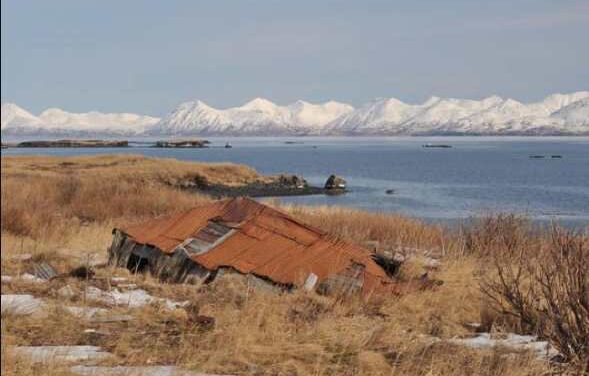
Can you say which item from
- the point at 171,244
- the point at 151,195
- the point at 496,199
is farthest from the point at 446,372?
the point at 496,199

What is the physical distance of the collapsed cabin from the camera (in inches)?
325

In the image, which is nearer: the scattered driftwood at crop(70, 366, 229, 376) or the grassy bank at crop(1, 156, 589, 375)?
the scattered driftwood at crop(70, 366, 229, 376)

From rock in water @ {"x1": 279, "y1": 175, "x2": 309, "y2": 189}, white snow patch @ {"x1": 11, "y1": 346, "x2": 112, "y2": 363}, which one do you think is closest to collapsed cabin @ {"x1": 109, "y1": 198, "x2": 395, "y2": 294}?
white snow patch @ {"x1": 11, "y1": 346, "x2": 112, "y2": 363}

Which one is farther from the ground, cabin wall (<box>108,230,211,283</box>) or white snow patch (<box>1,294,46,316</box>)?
white snow patch (<box>1,294,46,316</box>)

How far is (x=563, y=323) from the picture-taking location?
6309mm

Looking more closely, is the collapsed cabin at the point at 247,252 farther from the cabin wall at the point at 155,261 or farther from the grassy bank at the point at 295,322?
the grassy bank at the point at 295,322

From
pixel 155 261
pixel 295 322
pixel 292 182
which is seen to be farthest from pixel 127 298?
pixel 292 182

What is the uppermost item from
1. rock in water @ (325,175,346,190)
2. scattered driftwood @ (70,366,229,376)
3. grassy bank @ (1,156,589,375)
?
scattered driftwood @ (70,366,229,376)

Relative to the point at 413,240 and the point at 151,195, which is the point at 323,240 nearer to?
the point at 413,240

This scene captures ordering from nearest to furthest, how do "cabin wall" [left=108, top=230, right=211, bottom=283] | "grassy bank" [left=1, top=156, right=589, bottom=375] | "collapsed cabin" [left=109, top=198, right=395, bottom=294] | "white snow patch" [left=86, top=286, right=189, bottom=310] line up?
"grassy bank" [left=1, top=156, right=589, bottom=375]
"white snow patch" [left=86, top=286, right=189, bottom=310]
"collapsed cabin" [left=109, top=198, right=395, bottom=294]
"cabin wall" [left=108, top=230, right=211, bottom=283]

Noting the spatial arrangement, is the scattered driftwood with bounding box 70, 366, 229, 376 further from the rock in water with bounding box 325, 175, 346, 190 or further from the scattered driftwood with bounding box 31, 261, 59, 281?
the rock in water with bounding box 325, 175, 346, 190

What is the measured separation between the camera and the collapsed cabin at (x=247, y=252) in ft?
27.1

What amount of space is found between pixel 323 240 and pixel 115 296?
104 inches

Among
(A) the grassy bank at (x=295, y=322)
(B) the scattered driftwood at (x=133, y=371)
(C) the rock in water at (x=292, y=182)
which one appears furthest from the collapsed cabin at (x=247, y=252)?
(C) the rock in water at (x=292, y=182)
